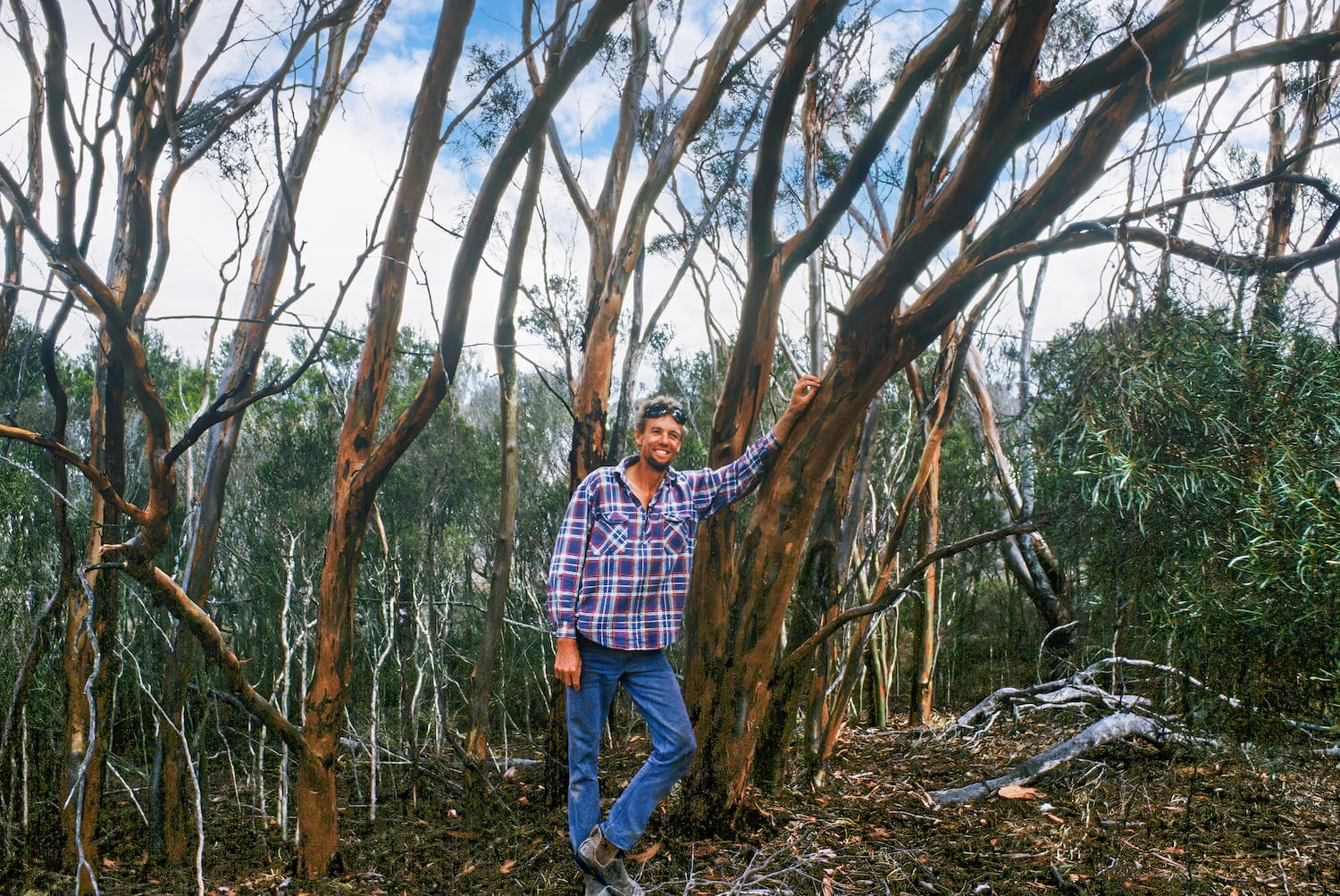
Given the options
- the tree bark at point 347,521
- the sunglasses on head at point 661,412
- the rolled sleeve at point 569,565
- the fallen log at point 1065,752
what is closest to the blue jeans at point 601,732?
the rolled sleeve at point 569,565

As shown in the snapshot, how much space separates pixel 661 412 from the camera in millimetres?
3127

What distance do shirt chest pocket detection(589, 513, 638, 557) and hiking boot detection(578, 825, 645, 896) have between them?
88 cm

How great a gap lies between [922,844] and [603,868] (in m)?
1.36

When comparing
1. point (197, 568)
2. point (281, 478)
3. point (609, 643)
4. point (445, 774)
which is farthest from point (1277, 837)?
point (281, 478)

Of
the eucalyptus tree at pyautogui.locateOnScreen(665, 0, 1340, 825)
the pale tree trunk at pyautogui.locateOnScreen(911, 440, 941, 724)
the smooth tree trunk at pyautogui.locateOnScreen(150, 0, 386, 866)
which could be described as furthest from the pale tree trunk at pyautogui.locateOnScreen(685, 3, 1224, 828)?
the pale tree trunk at pyautogui.locateOnScreen(911, 440, 941, 724)

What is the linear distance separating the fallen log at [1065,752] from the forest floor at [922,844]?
6cm

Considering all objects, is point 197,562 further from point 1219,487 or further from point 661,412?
point 1219,487

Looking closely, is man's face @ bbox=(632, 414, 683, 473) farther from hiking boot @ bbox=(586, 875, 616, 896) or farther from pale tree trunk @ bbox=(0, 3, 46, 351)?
pale tree trunk @ bbox=(0, 3, 46, 351)

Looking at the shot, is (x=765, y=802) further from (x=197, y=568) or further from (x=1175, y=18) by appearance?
(x=1175, y=18)

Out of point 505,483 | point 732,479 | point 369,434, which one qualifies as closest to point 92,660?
point 369,434

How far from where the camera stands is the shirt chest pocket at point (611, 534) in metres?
3.01

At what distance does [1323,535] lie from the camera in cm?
229

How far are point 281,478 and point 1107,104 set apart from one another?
8.90 m

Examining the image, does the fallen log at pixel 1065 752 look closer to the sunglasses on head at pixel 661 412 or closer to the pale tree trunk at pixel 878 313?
the pale tree trunk at pixel 878 313
